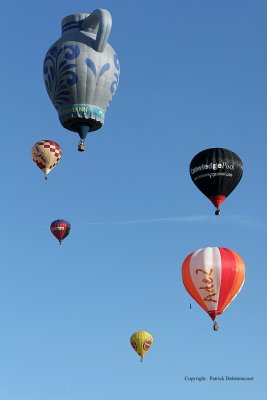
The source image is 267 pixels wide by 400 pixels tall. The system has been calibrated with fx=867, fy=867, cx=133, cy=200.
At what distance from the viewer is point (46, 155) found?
55.0m

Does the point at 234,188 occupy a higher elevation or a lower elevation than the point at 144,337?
higher

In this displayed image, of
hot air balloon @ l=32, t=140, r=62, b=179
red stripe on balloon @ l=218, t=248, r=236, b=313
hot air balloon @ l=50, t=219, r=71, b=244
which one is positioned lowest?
red stripe on balloon @ l=218, t=248, r=236, b=313

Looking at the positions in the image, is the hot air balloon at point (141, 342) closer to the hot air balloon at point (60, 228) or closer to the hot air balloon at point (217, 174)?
the hot air balloon at point (60, 228)

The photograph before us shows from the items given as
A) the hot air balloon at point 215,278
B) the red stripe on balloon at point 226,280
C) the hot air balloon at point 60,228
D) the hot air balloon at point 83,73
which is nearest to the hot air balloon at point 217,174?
the hot air balloon at point 215,278

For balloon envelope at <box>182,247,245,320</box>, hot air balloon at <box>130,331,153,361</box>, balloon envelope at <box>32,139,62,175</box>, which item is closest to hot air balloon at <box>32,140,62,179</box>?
balloon envelope at <box>32,139,62,175</box>

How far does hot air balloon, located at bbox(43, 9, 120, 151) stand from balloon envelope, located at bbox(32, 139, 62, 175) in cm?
1384

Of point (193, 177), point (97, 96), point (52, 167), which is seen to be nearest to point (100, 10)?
point (97, 96)

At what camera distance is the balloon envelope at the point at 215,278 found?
41500mm

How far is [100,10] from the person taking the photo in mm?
39875

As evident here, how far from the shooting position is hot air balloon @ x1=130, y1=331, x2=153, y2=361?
61.1 meters

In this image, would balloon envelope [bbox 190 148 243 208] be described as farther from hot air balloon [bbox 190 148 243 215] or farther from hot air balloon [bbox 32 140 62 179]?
hot air balloon [bbox 32 140 62 179]

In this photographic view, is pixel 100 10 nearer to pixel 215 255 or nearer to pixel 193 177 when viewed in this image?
pixel 193 177

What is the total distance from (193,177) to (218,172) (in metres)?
1.48

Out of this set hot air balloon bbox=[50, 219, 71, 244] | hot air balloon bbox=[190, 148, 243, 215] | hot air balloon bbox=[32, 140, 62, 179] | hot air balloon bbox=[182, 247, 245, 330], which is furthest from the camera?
hot air balloon bbox=[50, 219, 71, 244]
